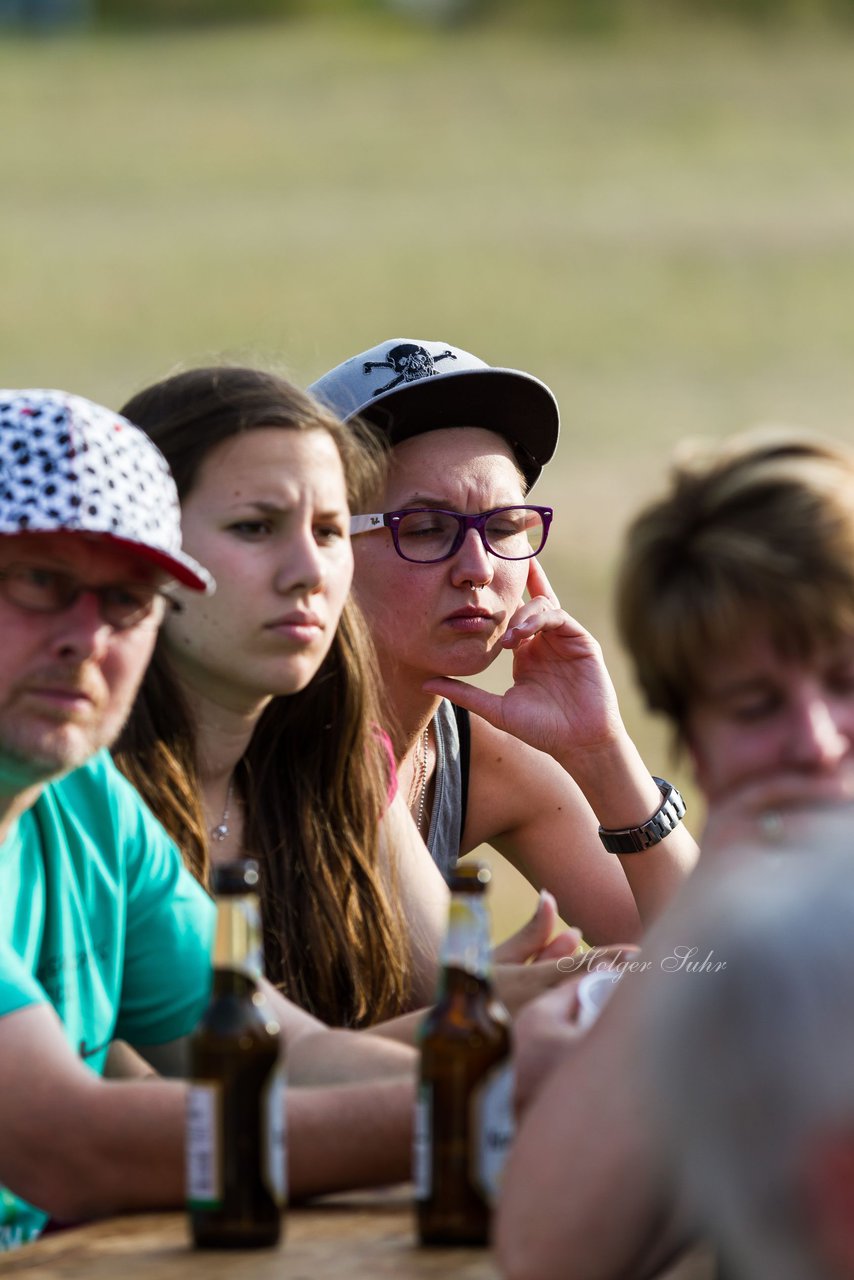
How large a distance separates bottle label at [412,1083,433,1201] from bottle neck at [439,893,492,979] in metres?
0.14

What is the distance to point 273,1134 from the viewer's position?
2055 mm

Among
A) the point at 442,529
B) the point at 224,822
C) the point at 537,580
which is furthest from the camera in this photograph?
the point at 537,580

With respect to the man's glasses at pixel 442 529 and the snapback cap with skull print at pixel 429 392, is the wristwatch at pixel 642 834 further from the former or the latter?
the snapback cap with skull print at pixel 429 392

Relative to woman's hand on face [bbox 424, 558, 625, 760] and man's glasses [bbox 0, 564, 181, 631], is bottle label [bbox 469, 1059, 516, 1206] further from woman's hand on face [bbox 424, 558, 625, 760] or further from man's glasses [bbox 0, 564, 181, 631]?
woman's hand on face [bbox 424, 558, 625, 760]

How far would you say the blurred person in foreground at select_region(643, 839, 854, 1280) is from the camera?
3.86ft

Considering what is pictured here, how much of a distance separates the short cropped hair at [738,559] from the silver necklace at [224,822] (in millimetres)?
1344

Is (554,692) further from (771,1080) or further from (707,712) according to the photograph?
(771,1080)

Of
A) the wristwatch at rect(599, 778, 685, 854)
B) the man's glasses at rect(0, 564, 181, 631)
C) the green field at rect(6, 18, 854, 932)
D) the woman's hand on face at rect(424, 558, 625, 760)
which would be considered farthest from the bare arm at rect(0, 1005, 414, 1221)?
the green field at rect(6, 18, 854, 932)

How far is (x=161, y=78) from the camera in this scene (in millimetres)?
86688

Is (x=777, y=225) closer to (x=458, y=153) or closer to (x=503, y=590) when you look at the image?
(x=458, y=153)

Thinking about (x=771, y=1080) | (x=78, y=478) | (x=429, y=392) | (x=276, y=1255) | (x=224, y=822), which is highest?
(x=429, y=392)

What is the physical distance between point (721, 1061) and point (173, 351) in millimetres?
52227

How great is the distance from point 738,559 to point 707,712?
20cm

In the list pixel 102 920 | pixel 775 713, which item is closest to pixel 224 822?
pixel 102 920
